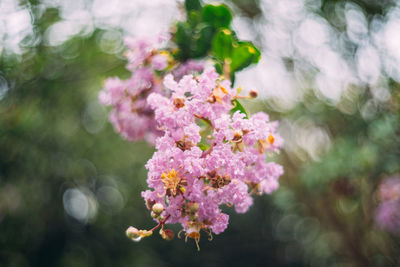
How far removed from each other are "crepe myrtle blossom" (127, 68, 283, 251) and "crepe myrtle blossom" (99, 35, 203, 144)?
341mm

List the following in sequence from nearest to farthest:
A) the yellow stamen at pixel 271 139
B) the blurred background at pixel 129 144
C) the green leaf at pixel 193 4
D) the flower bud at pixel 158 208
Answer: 1. the flower bud at pixel 158 208
2. the yellow stamen at pixel 271 139
3. the green leaf at pixel 193 4
4. the blurred background at pixel 129 144

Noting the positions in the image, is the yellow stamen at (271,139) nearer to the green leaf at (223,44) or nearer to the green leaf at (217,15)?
the green leaf at (223,44)

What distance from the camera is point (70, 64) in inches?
102

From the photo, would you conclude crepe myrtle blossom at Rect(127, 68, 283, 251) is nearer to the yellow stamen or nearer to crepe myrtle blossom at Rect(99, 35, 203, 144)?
the yellow stamen

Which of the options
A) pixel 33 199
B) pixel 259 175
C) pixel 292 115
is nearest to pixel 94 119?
pixel 33 199

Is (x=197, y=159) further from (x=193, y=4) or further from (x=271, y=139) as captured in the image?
(x=193, y=4)

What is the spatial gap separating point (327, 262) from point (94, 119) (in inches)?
184

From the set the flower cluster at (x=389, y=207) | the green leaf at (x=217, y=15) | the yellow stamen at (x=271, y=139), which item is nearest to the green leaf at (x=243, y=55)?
the green leaf at (x=217, y=15)

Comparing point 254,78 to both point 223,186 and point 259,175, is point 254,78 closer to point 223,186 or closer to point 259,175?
point 259,175

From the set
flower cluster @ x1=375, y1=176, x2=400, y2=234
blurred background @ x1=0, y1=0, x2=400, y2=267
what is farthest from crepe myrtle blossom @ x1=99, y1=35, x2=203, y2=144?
flower cluster @ x1=375, y1=176, x2=400, y2=234

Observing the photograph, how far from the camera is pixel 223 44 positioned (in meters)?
1.08

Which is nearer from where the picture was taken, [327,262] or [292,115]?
[292,115]

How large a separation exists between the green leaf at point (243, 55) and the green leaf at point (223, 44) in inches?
0.9

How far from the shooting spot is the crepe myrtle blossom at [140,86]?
4.24ft
